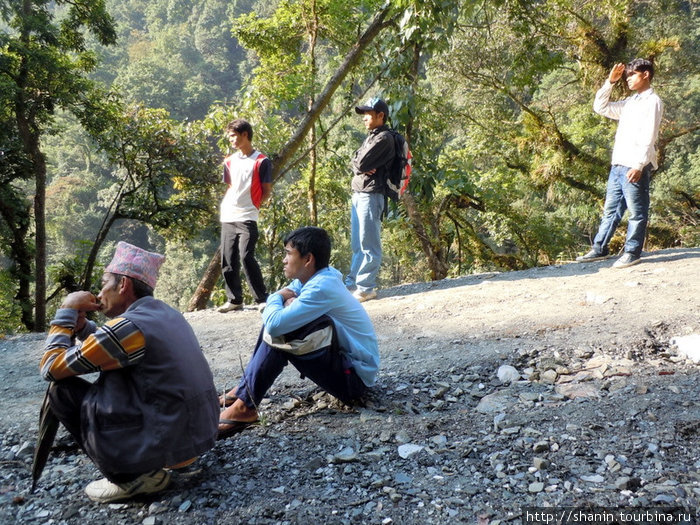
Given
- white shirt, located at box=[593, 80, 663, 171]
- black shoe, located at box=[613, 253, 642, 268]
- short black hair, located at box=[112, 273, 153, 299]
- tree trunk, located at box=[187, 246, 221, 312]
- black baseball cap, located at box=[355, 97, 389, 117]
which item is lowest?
tree trunk, located at box=[187, 246, 221, 312]

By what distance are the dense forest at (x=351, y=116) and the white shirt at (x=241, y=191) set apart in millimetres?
2175

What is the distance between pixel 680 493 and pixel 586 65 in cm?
1162

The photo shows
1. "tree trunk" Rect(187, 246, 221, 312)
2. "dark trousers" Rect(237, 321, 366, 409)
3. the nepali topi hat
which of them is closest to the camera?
the nepali topi hat

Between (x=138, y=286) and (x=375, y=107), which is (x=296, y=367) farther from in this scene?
(x=375, y=107)

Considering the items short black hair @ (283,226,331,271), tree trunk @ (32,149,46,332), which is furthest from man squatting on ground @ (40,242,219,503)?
tree trunk @ (32,149,46,332)

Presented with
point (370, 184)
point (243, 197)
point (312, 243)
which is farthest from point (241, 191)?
point (312, 243)

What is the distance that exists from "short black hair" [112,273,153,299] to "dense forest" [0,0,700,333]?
448 centimetres

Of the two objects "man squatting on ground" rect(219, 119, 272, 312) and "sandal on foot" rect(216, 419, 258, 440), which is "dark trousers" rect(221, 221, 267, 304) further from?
"sandal on foot" rect(216, 419, 258, 440)

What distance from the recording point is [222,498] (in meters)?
2.38

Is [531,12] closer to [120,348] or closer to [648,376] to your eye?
[648,376]

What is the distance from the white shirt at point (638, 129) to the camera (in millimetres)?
4855

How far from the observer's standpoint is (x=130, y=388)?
2.26 metres

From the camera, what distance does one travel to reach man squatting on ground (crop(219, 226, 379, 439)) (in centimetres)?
279

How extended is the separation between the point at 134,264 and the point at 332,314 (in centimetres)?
108
